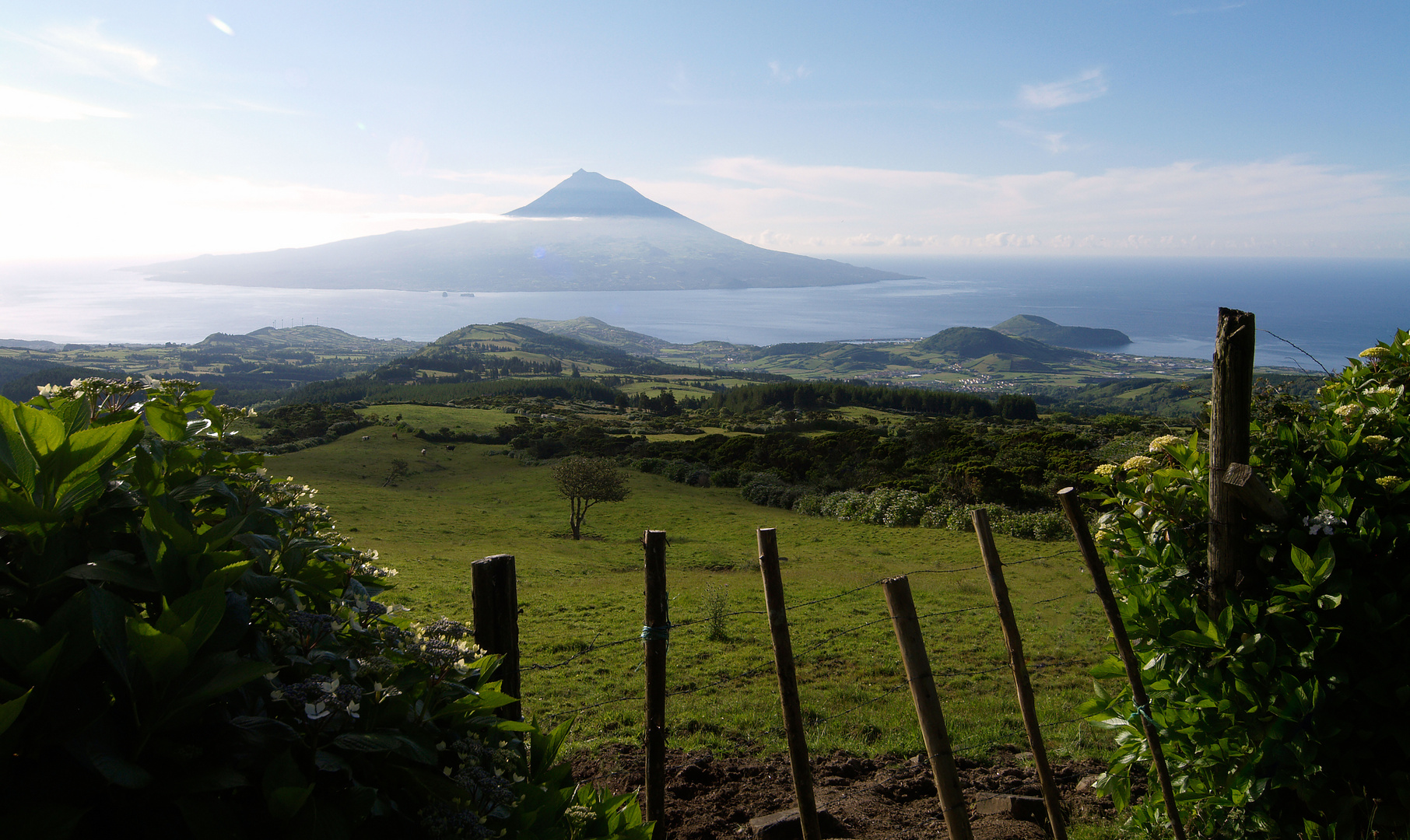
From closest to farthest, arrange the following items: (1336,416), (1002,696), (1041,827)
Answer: (1336,416) < (1041,827) < (1002,696)

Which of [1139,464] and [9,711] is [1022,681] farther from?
[9,711]

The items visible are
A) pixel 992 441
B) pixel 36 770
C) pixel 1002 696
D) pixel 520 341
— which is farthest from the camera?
pixel 520 341

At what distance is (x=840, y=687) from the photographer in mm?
7738

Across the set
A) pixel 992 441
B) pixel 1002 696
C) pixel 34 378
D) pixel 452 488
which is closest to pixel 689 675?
pixel 1002 696

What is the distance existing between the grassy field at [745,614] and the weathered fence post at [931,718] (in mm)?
1563

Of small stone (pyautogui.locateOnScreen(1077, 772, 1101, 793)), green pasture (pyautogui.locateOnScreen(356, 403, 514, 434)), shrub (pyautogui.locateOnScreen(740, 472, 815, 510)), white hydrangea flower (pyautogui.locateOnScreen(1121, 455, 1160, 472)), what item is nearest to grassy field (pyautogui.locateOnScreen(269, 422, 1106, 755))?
small stone (pyautogui.locateOnScreen(1077, 772, 1101, 793))

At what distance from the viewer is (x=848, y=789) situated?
468 cm

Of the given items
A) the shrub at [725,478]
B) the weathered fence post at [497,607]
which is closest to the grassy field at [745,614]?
the weathered fence post at [497,607]

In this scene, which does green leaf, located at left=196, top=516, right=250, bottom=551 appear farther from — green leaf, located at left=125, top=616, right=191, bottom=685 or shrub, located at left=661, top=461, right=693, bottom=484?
shrub, located at left=661, top=461, right=693, bottom=484

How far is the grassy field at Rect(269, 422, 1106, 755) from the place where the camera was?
21.5ft

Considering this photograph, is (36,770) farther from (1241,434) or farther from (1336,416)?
(1336,416)

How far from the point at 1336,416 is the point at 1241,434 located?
2.48 ft

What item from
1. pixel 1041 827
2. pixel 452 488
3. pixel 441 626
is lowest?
pixel 452 488

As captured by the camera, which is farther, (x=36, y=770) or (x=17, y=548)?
(x=17, y=548)
